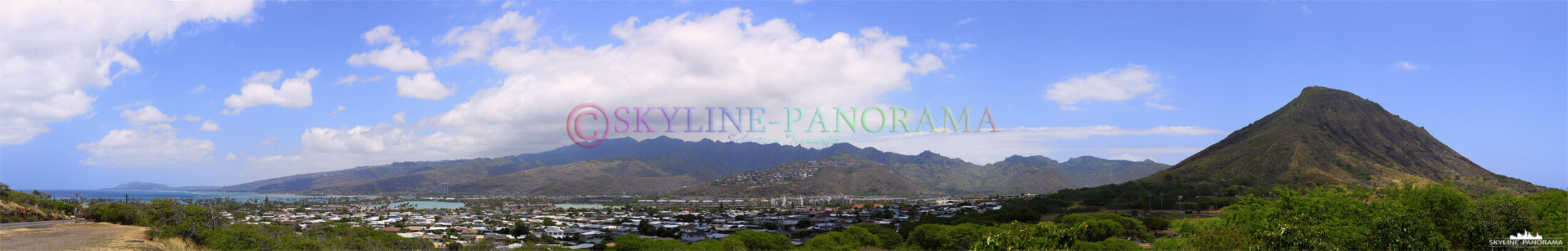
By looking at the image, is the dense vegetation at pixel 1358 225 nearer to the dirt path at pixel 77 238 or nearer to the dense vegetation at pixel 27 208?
the dirt path at pixel 77 238

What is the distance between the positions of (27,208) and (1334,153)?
157938 mm

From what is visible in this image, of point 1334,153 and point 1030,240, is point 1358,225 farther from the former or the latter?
point 1334,153

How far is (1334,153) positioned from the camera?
365ft

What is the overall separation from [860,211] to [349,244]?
298 ft

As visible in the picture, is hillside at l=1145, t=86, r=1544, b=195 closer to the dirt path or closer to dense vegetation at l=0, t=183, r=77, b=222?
the dirt path

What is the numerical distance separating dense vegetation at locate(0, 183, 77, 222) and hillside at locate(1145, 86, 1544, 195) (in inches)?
5298

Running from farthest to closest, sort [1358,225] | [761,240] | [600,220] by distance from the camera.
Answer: [600,220]
[761,240]
[1358,225]

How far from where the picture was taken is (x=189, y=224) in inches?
1395

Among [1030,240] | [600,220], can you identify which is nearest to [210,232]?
[1030,240]

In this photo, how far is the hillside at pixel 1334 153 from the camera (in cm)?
10294

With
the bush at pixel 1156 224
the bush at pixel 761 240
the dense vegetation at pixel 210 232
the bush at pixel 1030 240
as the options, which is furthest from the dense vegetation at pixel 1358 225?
the dense vegetation at pixel 210 232

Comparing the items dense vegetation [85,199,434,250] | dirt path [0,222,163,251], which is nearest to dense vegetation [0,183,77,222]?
dense vegetation [85,199,434,250]

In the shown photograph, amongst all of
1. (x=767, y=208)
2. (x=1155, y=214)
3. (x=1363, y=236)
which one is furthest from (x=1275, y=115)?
(x=1363, y=236)

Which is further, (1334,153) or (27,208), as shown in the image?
(1334,153)
